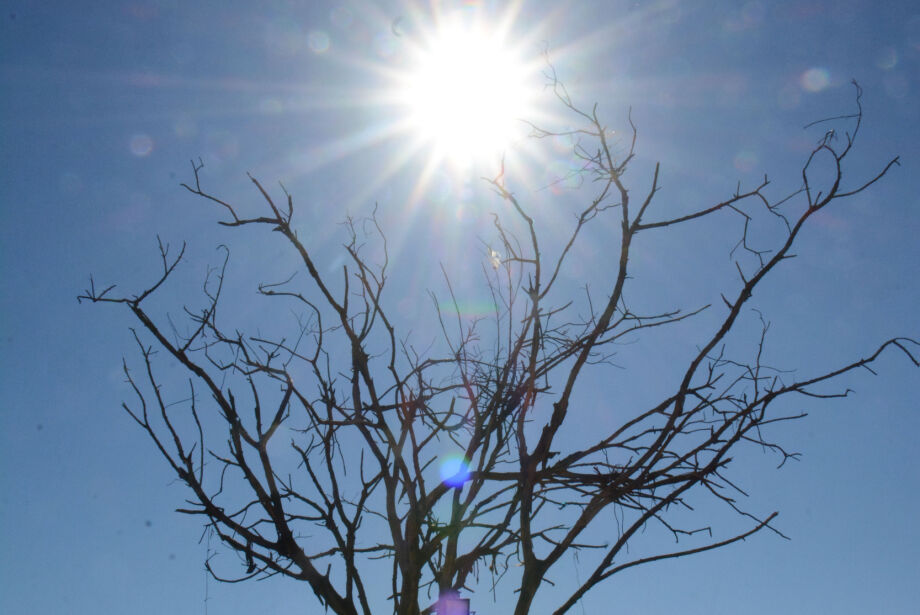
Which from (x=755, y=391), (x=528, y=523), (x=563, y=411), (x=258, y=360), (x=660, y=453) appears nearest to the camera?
(x=528, y=523)

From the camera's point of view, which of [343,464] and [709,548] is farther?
[343,464]

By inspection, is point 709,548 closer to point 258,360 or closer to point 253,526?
point 253,526

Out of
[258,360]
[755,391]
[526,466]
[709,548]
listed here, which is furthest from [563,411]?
[258,360]

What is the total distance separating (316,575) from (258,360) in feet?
3.28

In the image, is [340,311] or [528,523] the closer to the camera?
[528,523]

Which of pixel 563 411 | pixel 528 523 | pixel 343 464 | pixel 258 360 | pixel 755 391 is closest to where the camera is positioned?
pixel 528 523

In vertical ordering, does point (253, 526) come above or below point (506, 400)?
below

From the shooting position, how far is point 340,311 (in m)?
2.65

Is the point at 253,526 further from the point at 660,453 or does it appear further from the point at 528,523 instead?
the point at 660,453

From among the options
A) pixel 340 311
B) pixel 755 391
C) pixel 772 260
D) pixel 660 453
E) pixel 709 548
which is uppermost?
pixel 340 311

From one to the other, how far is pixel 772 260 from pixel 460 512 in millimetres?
1291

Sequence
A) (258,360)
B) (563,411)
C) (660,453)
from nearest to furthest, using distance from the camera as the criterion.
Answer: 1. (563,411)
2. (660,453)
3. (258,360)

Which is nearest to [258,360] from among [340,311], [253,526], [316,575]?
[340,311]

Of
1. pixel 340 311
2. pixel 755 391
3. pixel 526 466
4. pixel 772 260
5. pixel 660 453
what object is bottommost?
pixel 526 466
